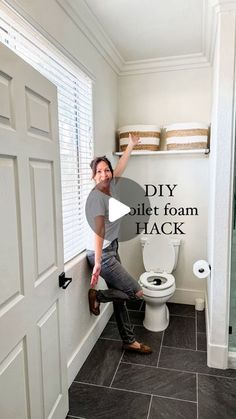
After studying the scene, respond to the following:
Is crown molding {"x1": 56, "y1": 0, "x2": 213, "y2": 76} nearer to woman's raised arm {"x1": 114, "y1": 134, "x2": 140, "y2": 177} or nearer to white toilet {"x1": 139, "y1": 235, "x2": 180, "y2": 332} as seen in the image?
woman's raised arm {"x1": 114, "y1": 134, "x2": 140, "y2": 177}

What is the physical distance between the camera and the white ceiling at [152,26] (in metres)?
1.95

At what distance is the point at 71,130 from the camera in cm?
207

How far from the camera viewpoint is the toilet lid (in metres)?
2.93

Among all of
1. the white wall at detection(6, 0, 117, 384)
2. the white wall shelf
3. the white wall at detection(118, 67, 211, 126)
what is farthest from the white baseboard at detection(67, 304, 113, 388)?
the white wall at detection(118, 67, 211, 126)

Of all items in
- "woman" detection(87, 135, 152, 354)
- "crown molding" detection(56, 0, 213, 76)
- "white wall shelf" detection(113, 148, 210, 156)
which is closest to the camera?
"crown molding" detection(56, 0, 213, 76)

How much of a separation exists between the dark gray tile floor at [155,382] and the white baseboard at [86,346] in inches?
1.8

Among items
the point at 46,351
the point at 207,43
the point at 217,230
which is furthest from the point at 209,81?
the point at 46,351

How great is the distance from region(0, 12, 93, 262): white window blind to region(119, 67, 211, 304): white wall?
0.90 metres

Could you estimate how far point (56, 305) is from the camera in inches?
61.4

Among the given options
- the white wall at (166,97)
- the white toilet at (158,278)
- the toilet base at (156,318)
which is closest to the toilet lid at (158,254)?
the white toilet at (158,278)

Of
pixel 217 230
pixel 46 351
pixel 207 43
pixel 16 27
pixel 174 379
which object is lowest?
pixel 174 379

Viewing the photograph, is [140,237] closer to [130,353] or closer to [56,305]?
[130,353]

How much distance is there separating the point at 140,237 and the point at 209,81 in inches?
69.8

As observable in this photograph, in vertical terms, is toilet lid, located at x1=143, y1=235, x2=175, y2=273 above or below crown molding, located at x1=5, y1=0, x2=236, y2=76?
below
